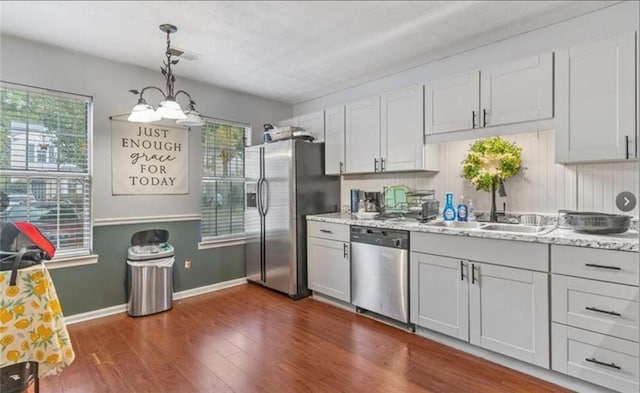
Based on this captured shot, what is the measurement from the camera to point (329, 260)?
3.47 m

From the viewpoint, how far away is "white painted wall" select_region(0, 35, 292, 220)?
283 centimetres

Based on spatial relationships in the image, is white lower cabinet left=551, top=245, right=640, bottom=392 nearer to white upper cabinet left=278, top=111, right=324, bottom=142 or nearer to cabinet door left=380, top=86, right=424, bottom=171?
cabinet door left=380, top=86, right=424, bottom=171

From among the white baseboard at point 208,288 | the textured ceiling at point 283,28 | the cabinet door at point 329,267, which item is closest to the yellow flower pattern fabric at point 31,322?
the textured ceiling at point 283,28

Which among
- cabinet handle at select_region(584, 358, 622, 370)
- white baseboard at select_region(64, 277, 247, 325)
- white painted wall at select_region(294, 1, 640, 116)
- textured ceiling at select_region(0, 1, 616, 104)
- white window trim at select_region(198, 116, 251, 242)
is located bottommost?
white baseboard at select_region(64, 277, 247, 325)

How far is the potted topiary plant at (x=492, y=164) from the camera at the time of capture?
274 centimetres

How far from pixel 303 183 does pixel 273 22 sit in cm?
170

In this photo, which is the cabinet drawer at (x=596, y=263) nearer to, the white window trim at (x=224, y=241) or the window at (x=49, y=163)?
the white window trim at (x=224, y=241)

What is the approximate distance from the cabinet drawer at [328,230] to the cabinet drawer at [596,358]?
1.82 m

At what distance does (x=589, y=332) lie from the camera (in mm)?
1896

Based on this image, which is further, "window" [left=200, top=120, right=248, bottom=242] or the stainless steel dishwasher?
"window" [left=200, top=120, right=248, bottom=242]

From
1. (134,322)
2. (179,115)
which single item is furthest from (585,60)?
(134,322)

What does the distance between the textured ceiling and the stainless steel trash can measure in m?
1.92

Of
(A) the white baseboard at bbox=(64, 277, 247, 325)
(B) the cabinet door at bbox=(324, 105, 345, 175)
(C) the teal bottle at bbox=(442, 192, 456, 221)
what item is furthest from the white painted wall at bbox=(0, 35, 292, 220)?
(C) the teal bottle at bbox=(442, 192, 456, 221)

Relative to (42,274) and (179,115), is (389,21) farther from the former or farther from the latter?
(42,274)
